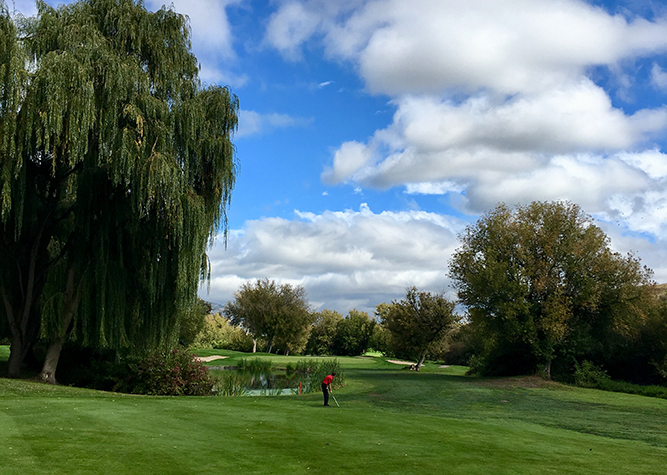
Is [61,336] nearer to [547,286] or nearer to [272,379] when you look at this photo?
[272,379]

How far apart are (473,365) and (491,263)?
11352 millimetres

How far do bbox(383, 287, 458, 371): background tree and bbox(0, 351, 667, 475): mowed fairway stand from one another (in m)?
23.3

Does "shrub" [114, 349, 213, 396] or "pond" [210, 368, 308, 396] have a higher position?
"shrub" [114, 349, 213, 396]

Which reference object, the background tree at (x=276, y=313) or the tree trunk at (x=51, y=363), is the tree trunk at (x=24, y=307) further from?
the background tree at (x=276, y=313)

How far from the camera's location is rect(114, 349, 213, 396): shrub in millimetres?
22406

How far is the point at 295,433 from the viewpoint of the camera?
11.5 metres

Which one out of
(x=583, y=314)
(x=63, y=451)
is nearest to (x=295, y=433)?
(x=63, y=451)

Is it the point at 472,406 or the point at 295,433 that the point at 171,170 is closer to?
the point at 295,433

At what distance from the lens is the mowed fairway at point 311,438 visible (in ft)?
28.2

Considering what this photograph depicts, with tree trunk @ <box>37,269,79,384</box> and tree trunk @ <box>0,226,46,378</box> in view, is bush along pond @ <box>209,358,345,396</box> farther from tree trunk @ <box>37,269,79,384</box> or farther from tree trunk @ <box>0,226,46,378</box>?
tree trunk @ <box>0,226,46,378</box>

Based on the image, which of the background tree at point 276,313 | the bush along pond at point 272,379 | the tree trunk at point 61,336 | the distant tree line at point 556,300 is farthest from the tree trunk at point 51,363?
the background tree at point 276,313

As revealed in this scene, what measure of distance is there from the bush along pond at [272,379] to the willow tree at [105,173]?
6.15 meters

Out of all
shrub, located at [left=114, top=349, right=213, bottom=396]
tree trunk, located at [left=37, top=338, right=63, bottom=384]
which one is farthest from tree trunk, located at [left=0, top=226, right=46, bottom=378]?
shrub, located at [left=114, top=349, right=213, bottom=396]

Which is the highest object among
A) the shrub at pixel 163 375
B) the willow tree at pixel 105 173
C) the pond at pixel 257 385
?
the willow tree at pixel 105 173
